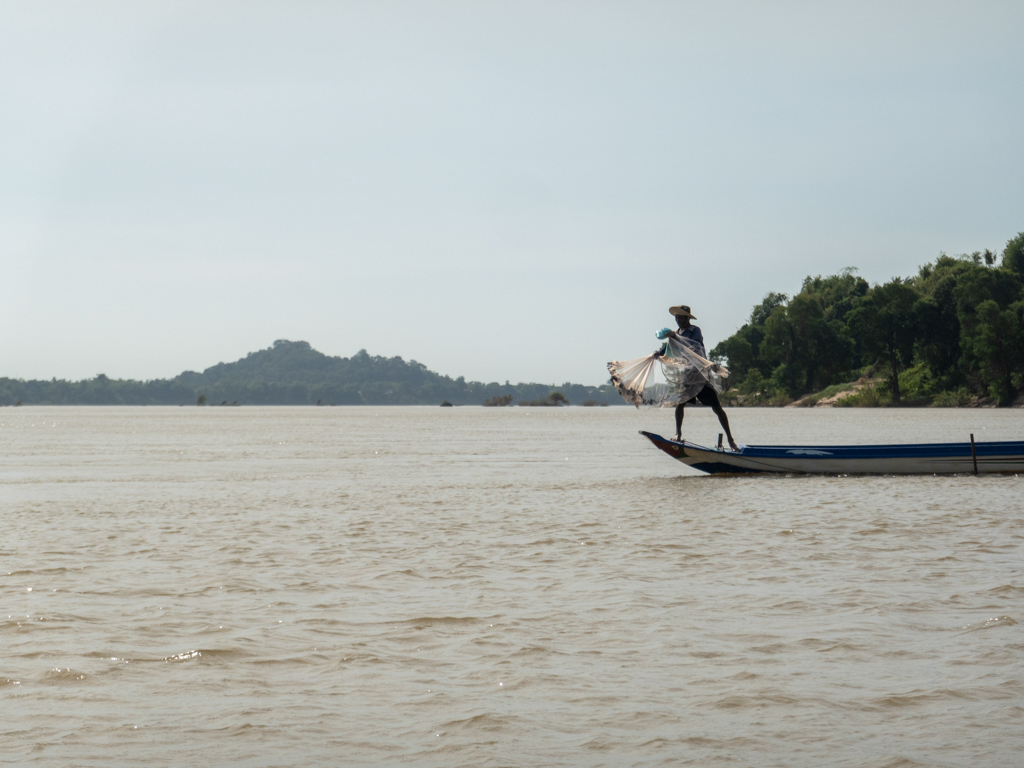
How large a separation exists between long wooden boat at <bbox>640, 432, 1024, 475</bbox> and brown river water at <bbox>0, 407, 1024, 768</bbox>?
235 inches

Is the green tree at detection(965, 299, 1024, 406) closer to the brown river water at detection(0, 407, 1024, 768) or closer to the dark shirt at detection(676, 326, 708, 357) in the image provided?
the dark shirt at detection(676, 326, 708, 357)

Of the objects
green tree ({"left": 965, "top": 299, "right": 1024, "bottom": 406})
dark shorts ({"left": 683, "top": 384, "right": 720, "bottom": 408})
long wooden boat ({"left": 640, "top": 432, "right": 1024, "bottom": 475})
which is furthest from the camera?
green tree ({"left": 965, "top": 299, "right": 1024, "bottom": 406})

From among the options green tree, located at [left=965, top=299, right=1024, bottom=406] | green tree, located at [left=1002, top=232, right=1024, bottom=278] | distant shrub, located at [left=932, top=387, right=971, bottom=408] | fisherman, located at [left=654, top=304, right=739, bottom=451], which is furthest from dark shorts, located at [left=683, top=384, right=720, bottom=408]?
green tree, located at [left=1002, top=232, right=1024, bottom=278]

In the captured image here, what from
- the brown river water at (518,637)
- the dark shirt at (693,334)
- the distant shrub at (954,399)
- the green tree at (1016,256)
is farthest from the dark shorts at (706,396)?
the green tree at (1016,256)

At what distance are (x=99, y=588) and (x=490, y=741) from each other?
5.69 m

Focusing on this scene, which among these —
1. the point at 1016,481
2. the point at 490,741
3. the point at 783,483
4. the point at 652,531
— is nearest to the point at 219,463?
the point at 783,483

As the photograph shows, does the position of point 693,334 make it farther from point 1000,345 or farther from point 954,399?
point 954,399

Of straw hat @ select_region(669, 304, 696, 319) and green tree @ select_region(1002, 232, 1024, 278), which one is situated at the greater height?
green tree @ select_region(1002, 232, 1024, 278)

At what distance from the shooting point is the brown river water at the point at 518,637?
16.6 feet

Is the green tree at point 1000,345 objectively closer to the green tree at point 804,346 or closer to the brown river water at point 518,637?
the green tree at point 804,346

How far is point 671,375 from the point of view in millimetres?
21516

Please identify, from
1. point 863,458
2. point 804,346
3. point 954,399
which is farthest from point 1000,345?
point 863,458

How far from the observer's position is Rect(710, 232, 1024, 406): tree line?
95812 mm

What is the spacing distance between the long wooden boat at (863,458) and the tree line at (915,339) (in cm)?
8028
